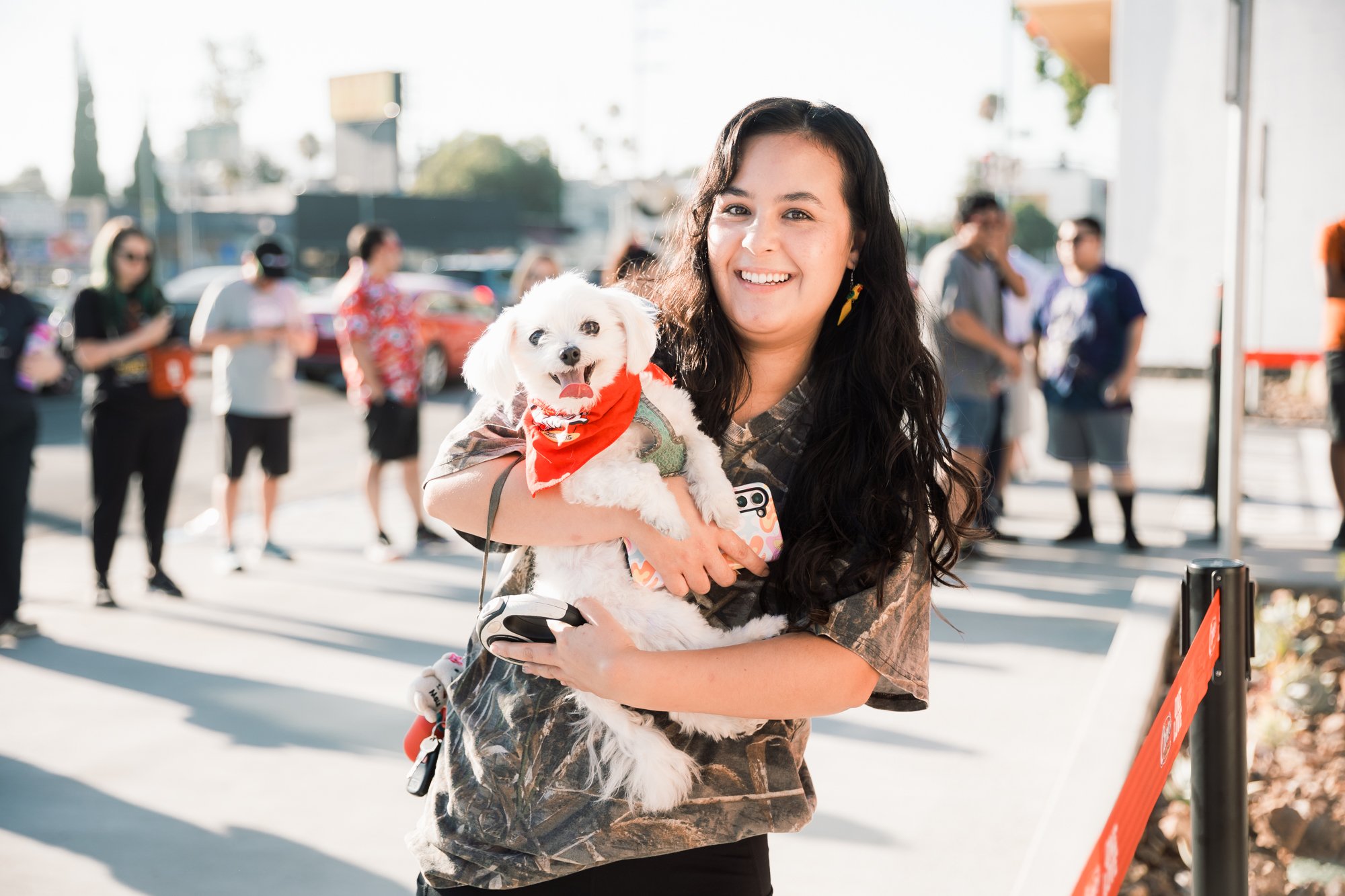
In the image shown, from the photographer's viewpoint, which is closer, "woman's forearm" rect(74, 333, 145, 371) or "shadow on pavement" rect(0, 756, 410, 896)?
"shadow on pavement" rect(0, 756, 410, 896)

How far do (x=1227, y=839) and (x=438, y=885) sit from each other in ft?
4.43

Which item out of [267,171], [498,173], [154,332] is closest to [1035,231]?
[498,173]

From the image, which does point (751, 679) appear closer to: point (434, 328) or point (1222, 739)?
point (1222, 739)

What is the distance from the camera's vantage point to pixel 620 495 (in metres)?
1.83

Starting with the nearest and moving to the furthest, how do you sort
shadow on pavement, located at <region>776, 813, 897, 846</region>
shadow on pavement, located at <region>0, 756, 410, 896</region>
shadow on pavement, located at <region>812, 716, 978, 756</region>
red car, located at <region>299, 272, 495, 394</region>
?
1. shadow on pavement, located at <region>0, 756, 410, 896</region>
2. shadow on pavement, located at <region>776, 813, 897, 846</region>
3. shadow on pavement, located at <region>812, 716, 978, 756</region>
4. red car, located at <region>299, 272, 495, 394</region>

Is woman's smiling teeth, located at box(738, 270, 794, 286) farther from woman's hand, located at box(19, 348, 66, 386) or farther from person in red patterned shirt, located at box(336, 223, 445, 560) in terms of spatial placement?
person in red patterned shirt, located at box(336, 223, 445, 560)

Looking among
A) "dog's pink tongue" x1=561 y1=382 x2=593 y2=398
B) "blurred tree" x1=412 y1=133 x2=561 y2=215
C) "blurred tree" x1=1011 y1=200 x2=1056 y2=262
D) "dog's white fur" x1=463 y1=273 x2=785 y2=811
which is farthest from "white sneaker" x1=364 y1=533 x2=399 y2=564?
"blurred tree" x1=412 y1=133 x2=561 y2=215

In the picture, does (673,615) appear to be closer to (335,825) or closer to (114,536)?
(335,825)

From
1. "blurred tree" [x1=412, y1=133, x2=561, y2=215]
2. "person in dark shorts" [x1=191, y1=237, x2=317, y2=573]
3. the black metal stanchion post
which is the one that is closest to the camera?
the black metal stanchion post

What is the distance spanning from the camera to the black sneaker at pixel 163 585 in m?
6.04

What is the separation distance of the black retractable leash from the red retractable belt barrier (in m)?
0.89

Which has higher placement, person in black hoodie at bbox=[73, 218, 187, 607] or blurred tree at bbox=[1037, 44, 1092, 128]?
blurred tree at bbox=[1037, 44, 1092, 128]

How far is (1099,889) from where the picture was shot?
139 centimetres

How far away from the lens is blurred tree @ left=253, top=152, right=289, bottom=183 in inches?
3762
